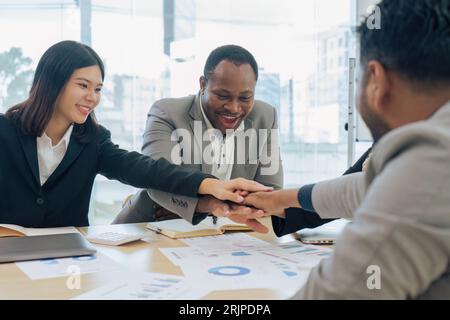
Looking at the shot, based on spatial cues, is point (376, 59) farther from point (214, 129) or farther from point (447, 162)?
point (214, 129)

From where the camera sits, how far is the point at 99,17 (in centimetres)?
356

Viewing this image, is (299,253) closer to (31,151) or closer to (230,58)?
(31,151)

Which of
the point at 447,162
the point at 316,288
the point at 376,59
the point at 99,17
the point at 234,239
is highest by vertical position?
the point at 99,17

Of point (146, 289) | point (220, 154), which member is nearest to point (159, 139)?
point (220, 154)

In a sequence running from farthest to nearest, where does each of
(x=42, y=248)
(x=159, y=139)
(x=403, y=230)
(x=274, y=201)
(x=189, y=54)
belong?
(x=189, y=54)
(x=159, y=139)
(x=274, y=201)
(x=42, y=248)
(x=403, y=230)

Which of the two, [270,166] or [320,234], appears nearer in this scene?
[320,234]

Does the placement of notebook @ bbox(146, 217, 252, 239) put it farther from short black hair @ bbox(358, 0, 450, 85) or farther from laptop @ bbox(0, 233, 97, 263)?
short black hair @ bbox(358, 0, 450, 85)

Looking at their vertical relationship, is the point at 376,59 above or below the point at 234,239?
above

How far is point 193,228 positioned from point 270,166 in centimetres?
84

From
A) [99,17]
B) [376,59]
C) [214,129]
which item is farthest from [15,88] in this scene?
[376,59]

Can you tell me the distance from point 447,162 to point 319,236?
905 mm

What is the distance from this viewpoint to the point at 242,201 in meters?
1.54

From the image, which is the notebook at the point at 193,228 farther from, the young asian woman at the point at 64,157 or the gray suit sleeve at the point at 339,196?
the gray suit sleeve at the point at 339,196

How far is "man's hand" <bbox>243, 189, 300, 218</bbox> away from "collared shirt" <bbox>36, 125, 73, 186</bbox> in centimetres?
78
